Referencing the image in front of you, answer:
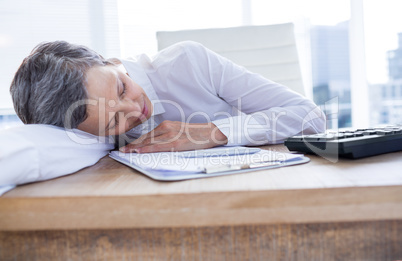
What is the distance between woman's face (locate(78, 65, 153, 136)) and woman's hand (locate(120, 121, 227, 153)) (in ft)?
0.28

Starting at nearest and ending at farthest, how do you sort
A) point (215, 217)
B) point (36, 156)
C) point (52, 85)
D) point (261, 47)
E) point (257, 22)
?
point (215, 217) < point (36, 156) < point (52, 85) < point (261, 47) < point (257, 22)

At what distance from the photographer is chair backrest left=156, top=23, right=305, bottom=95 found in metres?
1.35

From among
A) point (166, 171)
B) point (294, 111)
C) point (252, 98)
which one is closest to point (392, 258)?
point (166, 171)

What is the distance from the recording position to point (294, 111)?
2.89 feet

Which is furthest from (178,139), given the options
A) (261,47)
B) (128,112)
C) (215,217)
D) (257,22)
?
(257,22)

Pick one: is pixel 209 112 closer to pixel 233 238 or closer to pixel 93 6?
pixel 233 238

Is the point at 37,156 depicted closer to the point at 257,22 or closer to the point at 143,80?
the point at 143,80

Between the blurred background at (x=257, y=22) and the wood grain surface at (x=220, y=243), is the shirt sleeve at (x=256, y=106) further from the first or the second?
the blurred background at (x=257, y=22)

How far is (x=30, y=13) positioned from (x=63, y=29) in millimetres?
274

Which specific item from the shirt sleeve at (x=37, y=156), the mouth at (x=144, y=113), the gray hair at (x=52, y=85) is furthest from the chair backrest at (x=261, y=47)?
the shirt sleeve at (x=37, y=156)

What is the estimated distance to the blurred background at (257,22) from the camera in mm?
2254

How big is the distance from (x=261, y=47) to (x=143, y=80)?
0.67 meters

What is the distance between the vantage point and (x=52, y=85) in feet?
2.22

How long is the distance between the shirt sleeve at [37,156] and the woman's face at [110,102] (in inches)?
6.1
